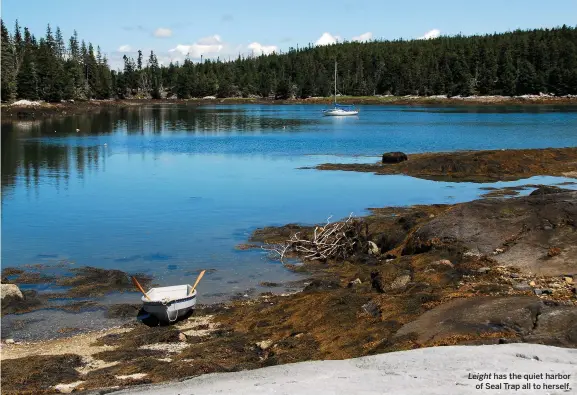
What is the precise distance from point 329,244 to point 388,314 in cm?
945

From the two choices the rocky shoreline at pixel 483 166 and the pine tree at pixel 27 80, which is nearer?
the rocky shoreline at pixel 483 166

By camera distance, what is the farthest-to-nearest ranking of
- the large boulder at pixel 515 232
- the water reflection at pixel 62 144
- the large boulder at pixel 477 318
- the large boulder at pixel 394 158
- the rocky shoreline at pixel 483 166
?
the large boulder at pixel 394 158, the water reflection at pixel 62 144, the rocky shoreline at pixel 483 166, the large boulder at pixel 515 232, the large boulder at pixel 477 318

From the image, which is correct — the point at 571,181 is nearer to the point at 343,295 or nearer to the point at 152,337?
the point at 343,295

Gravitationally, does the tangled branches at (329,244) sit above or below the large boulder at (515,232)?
below

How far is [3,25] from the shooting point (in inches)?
6147

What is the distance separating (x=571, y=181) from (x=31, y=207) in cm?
3205

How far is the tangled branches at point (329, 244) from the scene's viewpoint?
2373 centimetres

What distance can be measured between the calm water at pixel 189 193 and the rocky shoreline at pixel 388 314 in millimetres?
3659

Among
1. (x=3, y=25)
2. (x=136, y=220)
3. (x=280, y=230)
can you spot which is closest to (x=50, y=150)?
(x=136, y=220)

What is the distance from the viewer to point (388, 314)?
1454cm

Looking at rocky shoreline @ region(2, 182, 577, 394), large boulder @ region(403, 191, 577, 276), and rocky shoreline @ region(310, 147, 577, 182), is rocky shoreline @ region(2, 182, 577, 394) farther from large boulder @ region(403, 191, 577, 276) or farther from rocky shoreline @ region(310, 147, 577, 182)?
rocky shoreline @ region(310, 147, 577, 182)

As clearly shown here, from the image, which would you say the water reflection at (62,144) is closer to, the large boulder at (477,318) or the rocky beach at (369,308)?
the rocky beach at (369,308)

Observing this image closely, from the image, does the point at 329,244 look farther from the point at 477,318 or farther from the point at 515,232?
the point at 477,318

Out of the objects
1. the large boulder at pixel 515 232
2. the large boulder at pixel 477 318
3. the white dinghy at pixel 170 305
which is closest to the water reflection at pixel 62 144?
the white dinghy at pixel 170 305
